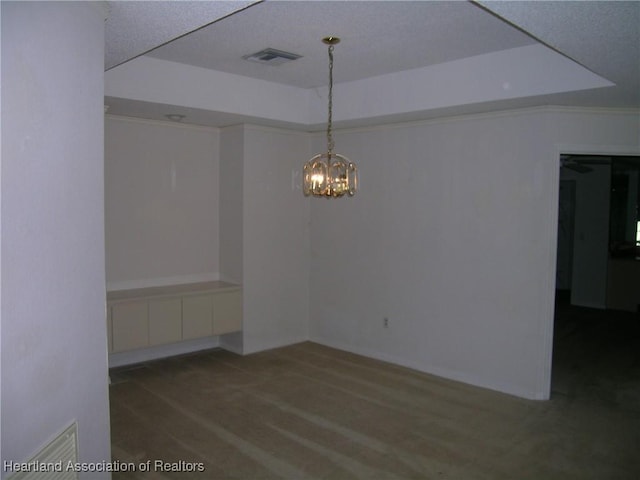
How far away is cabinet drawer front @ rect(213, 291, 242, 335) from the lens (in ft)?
18.7

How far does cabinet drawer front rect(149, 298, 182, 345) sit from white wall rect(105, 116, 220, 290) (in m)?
0.48

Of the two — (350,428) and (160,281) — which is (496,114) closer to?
(350,428)

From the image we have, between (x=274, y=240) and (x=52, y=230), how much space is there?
4.14m

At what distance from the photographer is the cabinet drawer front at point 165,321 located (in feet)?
17.2

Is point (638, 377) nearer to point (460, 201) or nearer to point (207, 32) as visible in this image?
point (460, 201)

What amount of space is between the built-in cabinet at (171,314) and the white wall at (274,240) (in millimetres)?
244

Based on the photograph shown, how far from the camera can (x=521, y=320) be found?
4.73 m

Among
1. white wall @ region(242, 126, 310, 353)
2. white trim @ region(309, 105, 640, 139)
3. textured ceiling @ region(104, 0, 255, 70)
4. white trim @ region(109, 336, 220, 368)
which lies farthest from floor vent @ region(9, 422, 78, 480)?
white trim @ region(309, 105, 640, 139)

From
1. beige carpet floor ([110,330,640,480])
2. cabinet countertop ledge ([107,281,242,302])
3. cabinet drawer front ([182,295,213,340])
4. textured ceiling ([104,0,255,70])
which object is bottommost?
beige carpet floor ([110,330,640,480])

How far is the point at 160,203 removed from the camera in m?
5.70

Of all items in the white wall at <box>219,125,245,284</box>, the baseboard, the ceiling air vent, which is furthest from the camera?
the white wall at <box>219,125,245,284</box>

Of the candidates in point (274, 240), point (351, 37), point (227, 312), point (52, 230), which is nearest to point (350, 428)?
point (227, 312)

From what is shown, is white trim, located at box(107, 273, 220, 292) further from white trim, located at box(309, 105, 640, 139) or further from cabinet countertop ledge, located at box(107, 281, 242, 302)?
white trim, located at box(309, 105, 640, 139)

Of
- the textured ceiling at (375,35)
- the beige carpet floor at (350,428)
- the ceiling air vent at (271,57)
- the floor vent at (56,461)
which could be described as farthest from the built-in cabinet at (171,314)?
the floor vent at (56,461)
